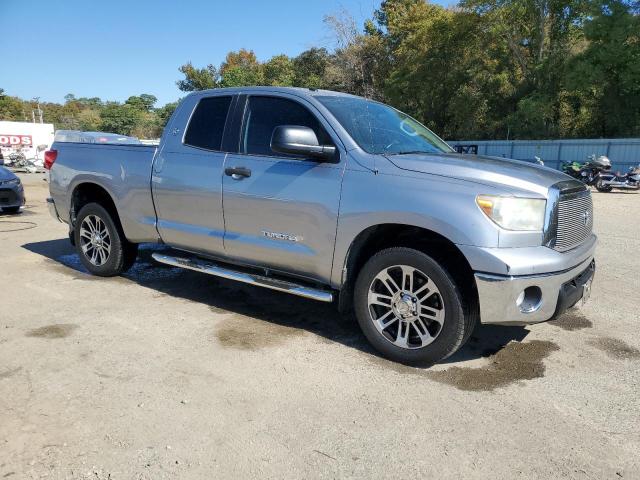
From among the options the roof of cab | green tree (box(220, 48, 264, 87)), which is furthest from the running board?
green tree (box(220, 48, 264, 87))

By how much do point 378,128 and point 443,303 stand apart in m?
1.64

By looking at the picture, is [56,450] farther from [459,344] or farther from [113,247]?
[113,247]

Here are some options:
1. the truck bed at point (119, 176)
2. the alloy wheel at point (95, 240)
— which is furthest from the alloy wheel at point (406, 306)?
the alloy wheel at point (95, 240)

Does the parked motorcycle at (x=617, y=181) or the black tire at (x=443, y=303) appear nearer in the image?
the black tire at (x=443, y=303)

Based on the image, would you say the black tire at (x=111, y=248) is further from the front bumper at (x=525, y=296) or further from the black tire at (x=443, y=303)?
the front bumper at (x=525, y=296)

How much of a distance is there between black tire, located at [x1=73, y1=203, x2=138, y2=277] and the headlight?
3.96 metres

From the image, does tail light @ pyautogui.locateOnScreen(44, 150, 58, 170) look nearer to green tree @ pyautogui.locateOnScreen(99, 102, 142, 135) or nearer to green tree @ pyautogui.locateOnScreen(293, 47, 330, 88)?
green tree @ pyautogui.locateOnScreen(293, 47, 330, 88)

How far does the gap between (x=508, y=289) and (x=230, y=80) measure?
2295 inches

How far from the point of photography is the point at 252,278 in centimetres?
434

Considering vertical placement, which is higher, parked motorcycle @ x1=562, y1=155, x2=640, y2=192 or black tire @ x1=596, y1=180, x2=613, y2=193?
parked motorcycle @ x1=562, y1=155, x2=640, y2=192

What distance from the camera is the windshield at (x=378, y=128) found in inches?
160

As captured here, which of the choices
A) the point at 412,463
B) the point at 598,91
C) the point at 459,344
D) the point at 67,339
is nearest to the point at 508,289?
the point at 459,344

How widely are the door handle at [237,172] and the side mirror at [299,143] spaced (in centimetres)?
57

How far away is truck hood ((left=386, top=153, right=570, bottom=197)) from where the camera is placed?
3.39 meters
